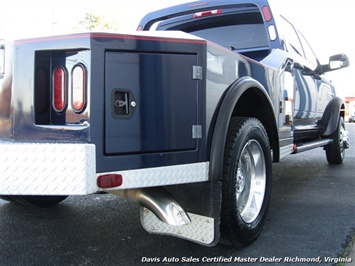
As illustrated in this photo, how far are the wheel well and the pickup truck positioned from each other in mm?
145

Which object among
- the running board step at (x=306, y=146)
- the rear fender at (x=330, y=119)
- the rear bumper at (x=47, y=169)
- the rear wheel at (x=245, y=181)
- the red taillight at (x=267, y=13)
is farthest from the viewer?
the rear fender at (x=330, y=119)

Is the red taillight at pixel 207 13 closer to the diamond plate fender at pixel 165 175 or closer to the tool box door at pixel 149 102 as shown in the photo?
the tool box door at pixel 149 102

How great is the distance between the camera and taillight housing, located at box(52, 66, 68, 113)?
2201mm

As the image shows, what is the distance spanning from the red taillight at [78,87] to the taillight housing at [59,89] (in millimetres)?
80

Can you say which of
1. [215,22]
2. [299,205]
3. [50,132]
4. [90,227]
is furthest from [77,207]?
[215,22]

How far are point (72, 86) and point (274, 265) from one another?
185 cm

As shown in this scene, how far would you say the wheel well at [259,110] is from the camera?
10.6 ft

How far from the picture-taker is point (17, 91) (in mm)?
2246

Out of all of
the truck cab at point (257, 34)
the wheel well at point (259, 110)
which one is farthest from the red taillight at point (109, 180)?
the truck cab at point (257, 34)

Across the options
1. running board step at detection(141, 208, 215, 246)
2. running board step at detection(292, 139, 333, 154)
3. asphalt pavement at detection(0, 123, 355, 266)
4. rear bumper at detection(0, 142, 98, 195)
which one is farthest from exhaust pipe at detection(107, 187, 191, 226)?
running board step at detection(292, 139, 333, 154)

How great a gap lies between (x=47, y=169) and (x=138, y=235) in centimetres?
152

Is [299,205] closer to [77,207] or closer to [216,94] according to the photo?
[216,94]

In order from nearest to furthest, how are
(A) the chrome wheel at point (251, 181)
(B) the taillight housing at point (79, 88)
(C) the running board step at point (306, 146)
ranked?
1. (B) the taillight housing at point (79, 88)
2. (A) the chrome wheel at point (251, 181)
3. (C) the running board step at point (306, 146)

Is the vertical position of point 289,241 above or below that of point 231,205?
below
